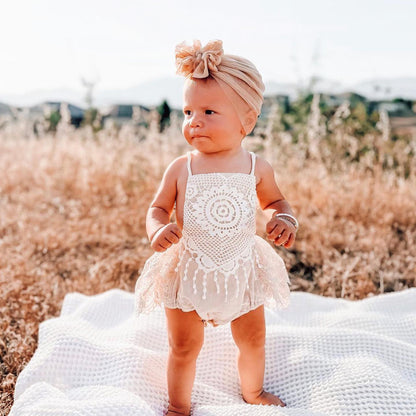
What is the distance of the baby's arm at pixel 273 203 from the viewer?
171 cm

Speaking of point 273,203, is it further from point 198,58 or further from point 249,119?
point 198,58

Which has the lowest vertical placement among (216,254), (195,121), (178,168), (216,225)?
(216,254)

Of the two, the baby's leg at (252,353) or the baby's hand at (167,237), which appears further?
the baby's leg at (252,353)

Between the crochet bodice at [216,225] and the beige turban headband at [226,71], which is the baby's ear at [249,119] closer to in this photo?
the beige turban headband at [226,71]

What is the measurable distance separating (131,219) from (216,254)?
2.08 m

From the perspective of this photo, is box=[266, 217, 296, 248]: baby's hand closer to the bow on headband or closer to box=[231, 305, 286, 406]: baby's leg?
box=[231, 305, 286, 406]: baby's leg

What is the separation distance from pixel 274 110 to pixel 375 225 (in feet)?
5.98

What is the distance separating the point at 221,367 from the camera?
210cm

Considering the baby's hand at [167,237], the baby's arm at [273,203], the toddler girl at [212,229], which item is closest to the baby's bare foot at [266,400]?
the toddler girl at [212,229]

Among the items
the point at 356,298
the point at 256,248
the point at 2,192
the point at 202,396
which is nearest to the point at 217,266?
the point at 256,248

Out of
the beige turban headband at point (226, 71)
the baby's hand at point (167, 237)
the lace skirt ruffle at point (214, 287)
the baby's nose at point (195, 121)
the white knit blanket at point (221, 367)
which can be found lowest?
the white knit blanket at point (221, 367)

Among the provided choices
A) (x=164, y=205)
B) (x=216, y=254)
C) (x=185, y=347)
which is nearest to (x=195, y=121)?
(x=164, y=205)

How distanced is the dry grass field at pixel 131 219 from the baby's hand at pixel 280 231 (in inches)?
49.2

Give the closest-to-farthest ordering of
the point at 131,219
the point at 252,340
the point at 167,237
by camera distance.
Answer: the point at 167,237
the point at 252,340
the point at 131,219
